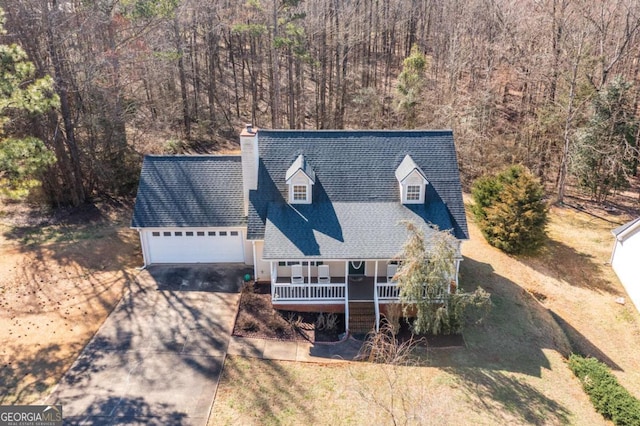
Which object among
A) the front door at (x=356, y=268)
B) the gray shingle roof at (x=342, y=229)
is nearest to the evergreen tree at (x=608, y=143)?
the gray shingle roof at (x=342, y=229)

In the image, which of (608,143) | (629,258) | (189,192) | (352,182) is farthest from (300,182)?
(608,143)

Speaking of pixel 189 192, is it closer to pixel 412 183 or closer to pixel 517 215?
pixel 412 183

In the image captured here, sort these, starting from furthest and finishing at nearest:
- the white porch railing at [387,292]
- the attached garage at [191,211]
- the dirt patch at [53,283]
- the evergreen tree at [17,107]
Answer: the attached garage at [191,211] < the white porch railing at [387,292] < the evergreen tree at [17,107] < the dirt patch at [53,283]

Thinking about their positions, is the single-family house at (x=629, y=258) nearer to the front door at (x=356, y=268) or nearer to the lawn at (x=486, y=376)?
the lawn at (x=486, y=376)

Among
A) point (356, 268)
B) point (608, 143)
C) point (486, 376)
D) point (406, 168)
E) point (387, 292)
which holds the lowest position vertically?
point (486, 376)

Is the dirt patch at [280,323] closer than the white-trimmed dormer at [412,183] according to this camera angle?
Yes

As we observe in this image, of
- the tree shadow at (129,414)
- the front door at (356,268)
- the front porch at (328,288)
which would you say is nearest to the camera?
the tree shadow at (129,414)

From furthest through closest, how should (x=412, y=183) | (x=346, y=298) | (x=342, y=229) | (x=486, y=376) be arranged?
(x=412, y=183), (x=342, y=229), (x=346, y=298), (x=486, y=376)
